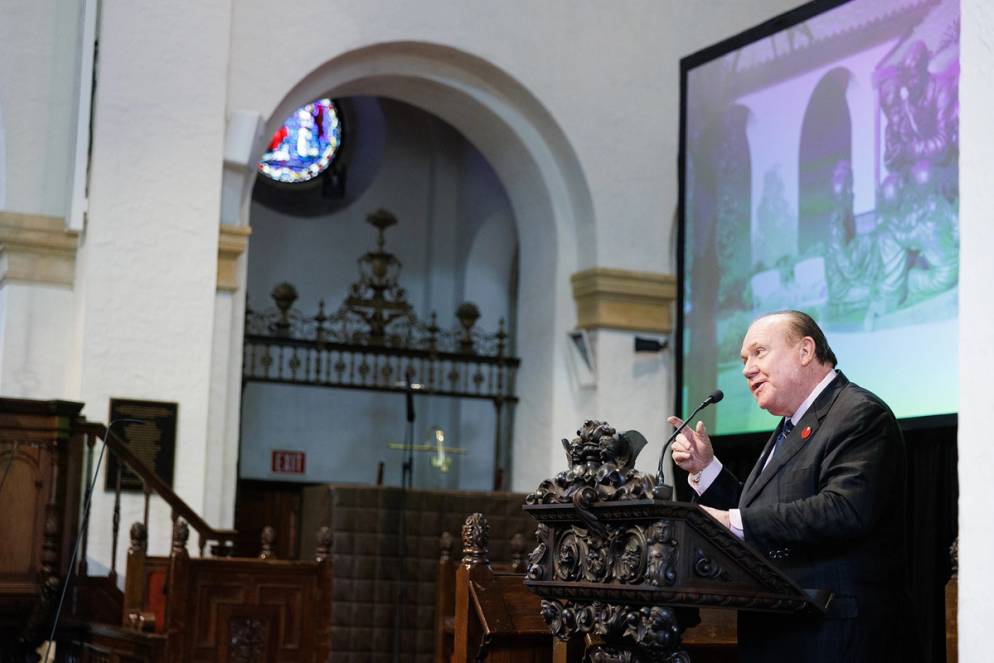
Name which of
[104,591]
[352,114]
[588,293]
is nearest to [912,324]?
[588,293]

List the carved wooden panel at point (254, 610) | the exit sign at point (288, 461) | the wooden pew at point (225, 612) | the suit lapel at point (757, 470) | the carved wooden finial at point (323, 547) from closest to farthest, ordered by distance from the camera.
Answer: the suit lapel at point (757, 470) < the wooden pew at point (225, 612) < the carved wooden panel at point (254, 610) < the carved wooden finial at point (323, 547) < the exit sign at point (288, 461)

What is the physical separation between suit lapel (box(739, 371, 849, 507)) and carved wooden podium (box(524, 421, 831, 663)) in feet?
1.21

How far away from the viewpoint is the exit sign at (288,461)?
1359 centimetres

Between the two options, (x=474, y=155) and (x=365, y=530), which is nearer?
(x=365, y=530)

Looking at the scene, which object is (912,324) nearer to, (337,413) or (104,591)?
(104,591)

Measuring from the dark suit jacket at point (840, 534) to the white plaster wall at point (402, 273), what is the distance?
1026 centimetres

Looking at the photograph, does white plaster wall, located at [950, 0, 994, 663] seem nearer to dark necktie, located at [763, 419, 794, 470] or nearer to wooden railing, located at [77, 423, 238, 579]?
dark necktie, located at [763, 419, 794, 470]

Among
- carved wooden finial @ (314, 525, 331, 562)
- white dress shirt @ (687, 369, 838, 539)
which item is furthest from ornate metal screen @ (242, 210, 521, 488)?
white dress shirt @ (687, 369, 838, 539)

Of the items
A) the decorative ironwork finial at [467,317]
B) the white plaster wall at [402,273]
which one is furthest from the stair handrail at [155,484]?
the white plaster wall at [402,273]

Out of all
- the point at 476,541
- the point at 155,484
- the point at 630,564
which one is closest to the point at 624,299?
the point at 155,484

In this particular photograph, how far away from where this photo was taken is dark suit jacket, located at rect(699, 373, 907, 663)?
329 cm

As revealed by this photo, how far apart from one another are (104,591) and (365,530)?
2.17 meters

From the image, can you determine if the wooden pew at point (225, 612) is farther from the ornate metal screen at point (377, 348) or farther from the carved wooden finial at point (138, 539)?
the ornate metal screen at point (377, 348)

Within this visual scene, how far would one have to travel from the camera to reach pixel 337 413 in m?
14.0
